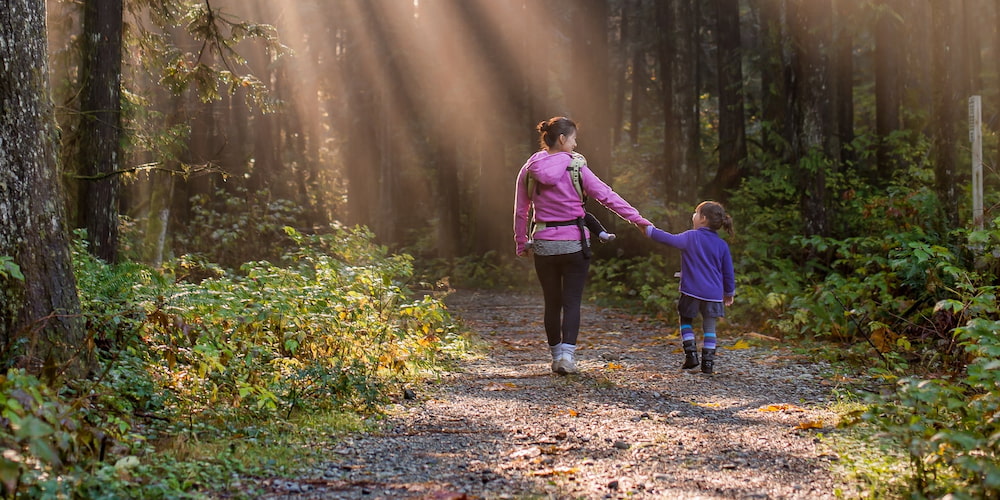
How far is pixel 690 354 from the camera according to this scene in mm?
8266

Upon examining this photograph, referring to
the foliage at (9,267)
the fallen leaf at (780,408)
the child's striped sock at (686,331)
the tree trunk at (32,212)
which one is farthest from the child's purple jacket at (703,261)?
the foliage at (9,267)

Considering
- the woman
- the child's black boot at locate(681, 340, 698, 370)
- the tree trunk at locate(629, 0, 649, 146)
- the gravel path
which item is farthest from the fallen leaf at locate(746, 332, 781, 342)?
the tree trunk at locate(629, 0, 649, 146)

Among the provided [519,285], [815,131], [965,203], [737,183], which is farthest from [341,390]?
[737,183]

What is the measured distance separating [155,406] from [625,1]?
31070 millimetres

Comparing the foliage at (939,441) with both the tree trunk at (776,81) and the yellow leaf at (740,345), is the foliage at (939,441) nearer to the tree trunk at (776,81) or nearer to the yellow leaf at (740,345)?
the yellow leaf at (740,345)

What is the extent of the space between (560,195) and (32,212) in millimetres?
4228

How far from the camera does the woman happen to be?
7.74 metres

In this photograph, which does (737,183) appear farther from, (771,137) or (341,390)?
(341,390)

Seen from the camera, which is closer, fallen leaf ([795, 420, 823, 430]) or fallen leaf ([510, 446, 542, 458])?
fallen leaf ([510, 446, 542, 458])

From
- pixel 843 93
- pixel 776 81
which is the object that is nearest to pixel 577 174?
pixel 776 81

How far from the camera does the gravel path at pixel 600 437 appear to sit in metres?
4.28

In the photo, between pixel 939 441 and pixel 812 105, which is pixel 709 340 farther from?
pixel 812 105

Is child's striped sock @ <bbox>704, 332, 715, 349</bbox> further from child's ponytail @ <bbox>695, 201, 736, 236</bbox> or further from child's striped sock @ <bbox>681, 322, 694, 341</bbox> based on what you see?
child's ponytail @ <bbox>695, 201, 736, 236</bbox>

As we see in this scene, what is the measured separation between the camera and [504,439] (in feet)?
17.9
